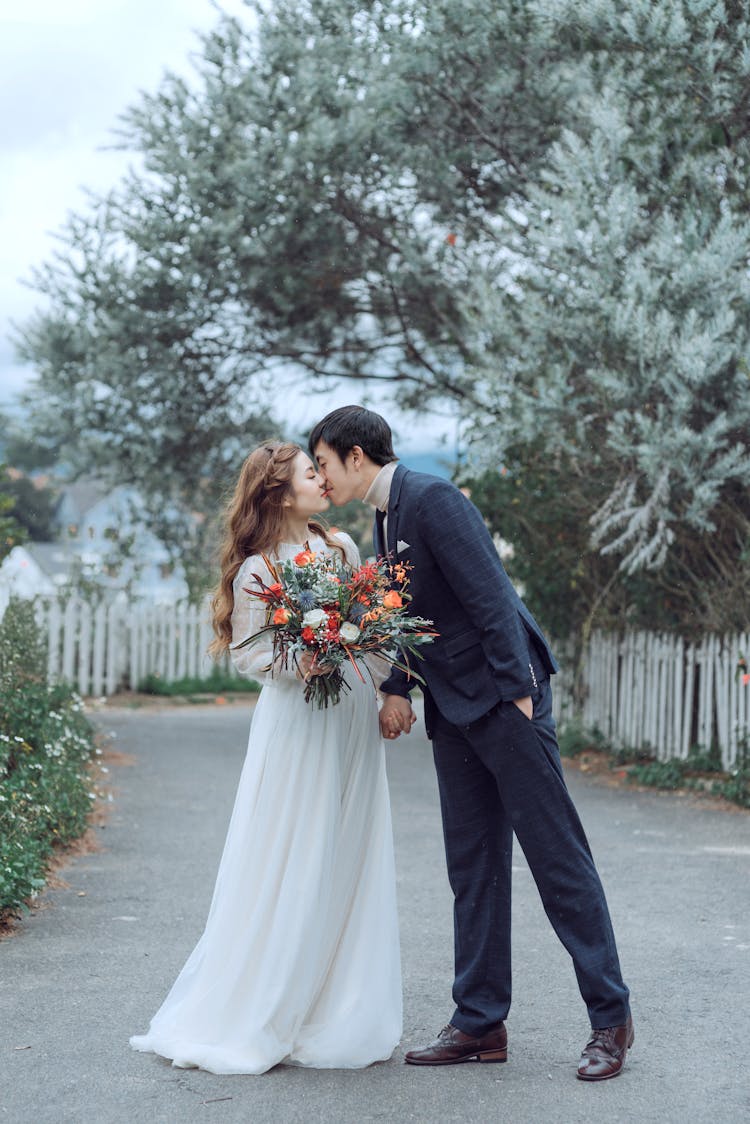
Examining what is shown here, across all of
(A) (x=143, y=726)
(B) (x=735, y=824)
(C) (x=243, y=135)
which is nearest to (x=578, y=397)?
(B) (x=735, y=824)

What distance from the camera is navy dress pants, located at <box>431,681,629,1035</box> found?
4.19 meters

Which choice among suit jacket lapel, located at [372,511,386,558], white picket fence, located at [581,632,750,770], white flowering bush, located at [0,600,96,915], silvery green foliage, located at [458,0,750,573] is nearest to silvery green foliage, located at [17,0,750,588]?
silvery green foliage, located at [458,0,750,573]

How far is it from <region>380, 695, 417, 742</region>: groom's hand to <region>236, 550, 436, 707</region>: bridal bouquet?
0.18 m

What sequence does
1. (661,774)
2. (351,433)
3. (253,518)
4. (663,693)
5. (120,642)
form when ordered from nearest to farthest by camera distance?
(351,433) → (253,518) → (661,774) → (663,693) → (120,642)

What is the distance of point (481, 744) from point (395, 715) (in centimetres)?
34

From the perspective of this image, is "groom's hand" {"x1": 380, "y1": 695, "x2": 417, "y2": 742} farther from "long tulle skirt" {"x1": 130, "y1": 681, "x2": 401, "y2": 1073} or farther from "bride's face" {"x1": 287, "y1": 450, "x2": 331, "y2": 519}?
"bride's face" {"x1": 287, "y1": 450, "x2": 331, "y2": 519}

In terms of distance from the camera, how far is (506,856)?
4488 mm

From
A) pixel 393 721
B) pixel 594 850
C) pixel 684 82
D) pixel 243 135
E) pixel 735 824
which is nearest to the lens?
pixel 393 721

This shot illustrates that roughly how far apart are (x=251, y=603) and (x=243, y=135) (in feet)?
36.8

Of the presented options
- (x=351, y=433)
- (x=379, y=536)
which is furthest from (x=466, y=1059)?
(x=351, y=433)

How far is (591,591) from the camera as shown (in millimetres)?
12508

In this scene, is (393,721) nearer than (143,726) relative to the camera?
Yes

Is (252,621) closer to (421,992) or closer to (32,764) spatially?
(421,992)

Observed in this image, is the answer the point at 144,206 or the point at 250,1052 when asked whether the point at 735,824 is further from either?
the point at 144,206
